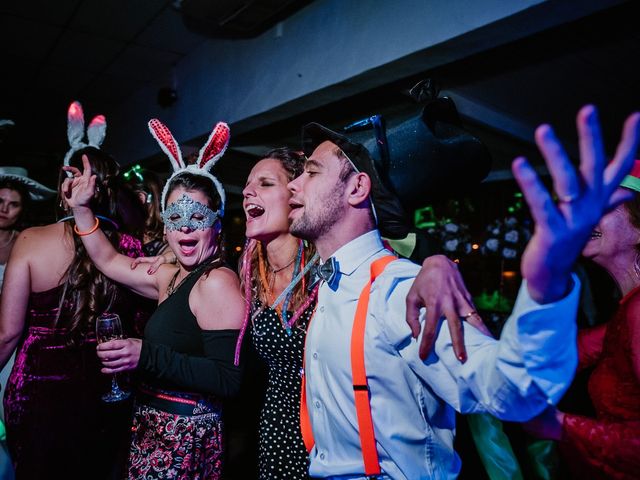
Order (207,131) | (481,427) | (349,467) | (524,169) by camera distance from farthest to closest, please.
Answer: (207,131), (481,427), (349,467), (524,169)

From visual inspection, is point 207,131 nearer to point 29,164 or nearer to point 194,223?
point 194,223

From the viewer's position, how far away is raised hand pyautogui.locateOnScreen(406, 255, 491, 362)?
0.93 metres

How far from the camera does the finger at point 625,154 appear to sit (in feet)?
2.25

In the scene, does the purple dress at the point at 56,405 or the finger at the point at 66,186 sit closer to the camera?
the purple dress at the point at 56,405

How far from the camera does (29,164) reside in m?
9.97

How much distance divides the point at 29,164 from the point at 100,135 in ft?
30.8

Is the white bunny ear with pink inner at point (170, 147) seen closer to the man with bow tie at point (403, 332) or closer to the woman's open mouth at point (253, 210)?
the woman's open mouth at point (253, 210)

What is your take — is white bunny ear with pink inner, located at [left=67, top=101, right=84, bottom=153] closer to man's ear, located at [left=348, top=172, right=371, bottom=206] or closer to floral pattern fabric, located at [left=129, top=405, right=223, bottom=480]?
floral pattern fabric, located at [left=129, top=405, right=223, bottom=480]

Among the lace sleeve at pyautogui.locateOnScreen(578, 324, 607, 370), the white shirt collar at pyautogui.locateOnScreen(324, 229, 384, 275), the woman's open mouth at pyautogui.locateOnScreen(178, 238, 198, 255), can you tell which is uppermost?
the woman's open mouth at pyautogui.locateOnScreen(178, 238, 198, 255)

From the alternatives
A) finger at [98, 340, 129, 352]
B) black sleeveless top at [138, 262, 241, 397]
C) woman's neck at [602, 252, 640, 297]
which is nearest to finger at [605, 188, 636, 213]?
woman's neck at [602, 252, 640, 297]

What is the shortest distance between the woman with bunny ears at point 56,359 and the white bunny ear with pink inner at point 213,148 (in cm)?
59

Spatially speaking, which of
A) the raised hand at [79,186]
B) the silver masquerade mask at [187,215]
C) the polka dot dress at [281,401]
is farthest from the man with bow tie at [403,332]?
the raised hand at [79,186]

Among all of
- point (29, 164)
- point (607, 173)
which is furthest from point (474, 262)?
point (29, 164)

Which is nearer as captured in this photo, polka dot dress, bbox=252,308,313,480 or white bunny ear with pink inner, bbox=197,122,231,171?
polka dot dress, bbox=252,308,313,480
